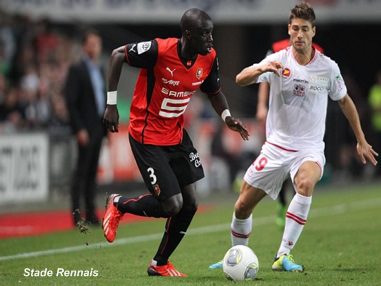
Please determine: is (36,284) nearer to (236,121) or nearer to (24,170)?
(236,121)

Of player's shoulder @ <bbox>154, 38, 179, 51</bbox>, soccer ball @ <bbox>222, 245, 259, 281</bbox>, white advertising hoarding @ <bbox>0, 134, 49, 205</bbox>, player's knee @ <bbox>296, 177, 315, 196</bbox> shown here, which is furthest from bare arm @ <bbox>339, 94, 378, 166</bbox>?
white advertising hoarding @ <bbox>0, 134, 49, 205</bbox>

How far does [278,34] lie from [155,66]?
19.7 metres

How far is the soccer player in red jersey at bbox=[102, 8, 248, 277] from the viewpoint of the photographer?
8828 mm

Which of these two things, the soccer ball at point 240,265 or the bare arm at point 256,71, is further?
the bare arm at point 256,71

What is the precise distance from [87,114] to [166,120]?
212 inches

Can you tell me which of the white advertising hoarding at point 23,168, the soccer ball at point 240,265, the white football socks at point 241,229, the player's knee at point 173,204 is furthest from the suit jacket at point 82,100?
the soccer ball at point 240,265

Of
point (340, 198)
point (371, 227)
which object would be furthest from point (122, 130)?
point (371, 227)

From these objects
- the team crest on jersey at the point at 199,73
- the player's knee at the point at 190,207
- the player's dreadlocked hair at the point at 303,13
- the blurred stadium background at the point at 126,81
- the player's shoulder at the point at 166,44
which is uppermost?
the player's dreadlocked hair at the point at 303,13

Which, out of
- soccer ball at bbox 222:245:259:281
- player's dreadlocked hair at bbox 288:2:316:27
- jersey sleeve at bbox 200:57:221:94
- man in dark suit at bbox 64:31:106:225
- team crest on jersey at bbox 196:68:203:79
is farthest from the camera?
man in dark suit at bbox 64:31:106:225

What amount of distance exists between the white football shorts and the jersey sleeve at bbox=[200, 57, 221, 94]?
849 millimetres

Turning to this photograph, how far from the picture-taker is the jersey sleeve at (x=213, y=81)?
9.21 m

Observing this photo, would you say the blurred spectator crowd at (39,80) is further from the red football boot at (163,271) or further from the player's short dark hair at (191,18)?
the player's short dark hair at (191,18)

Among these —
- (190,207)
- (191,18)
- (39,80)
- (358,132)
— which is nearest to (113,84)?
(191,18)

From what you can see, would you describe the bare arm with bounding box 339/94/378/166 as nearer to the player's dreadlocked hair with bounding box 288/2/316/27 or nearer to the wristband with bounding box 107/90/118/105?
the player's dreadlocked hair with bounding box 288/2/316/27
